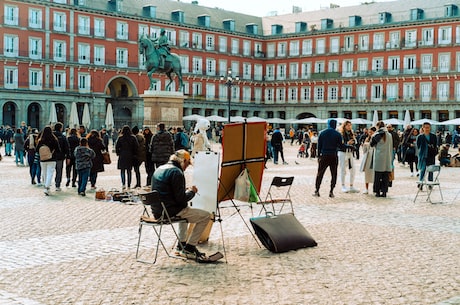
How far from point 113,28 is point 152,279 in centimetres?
5743

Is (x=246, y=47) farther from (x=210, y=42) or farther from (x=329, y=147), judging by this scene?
(x=329, y=147)

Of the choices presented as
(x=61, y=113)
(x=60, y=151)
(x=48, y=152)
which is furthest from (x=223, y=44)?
(x=48, y=152)

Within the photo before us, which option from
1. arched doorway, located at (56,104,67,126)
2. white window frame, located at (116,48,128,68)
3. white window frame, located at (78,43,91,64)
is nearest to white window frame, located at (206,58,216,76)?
white window frame, located at (116,48,128,68)

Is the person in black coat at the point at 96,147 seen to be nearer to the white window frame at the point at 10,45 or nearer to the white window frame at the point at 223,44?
the white window frame at the point at 10,45

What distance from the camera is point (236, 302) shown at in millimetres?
6172

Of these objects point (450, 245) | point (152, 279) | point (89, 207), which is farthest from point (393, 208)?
point (152, 279)

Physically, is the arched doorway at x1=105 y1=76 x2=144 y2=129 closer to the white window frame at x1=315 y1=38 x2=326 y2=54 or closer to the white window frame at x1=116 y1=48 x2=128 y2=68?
the white window frame at x1=116 y1=48 x2=128 y2=68

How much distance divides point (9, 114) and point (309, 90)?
31922 mm

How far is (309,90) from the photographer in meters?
71.4

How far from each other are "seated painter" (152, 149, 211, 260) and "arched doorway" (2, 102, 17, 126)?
53.4m

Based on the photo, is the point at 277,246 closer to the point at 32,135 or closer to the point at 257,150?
the point at 257,150

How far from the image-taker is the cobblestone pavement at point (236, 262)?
21.0 feet

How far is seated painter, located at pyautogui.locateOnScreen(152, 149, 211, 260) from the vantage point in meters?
7.73

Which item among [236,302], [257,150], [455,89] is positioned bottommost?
[236,302]
